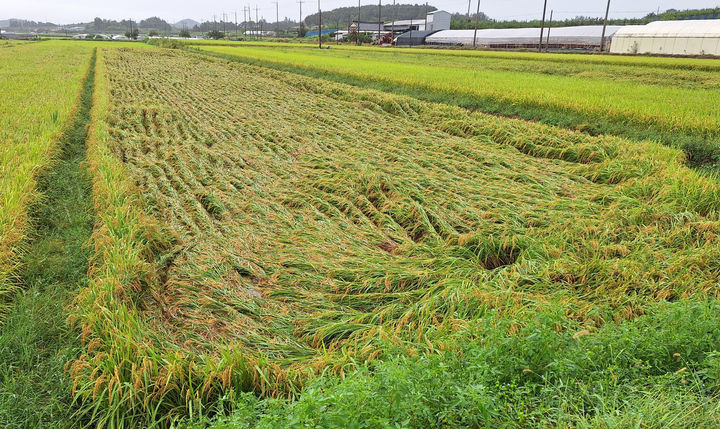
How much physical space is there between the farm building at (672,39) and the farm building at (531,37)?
6563 mm

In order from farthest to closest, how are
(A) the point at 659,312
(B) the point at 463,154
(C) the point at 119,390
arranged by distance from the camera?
(B) the point at 463,154 → (A) the point at 659,312 → (C) the point at 119,390

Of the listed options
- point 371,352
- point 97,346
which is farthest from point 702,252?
point 97,346

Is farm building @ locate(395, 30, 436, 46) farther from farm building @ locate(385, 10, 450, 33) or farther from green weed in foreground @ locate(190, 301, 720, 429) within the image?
green weed in foreground @ locate(190, 301, 720, 429)

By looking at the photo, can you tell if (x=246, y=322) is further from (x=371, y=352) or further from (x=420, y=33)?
(x=420, y=33)

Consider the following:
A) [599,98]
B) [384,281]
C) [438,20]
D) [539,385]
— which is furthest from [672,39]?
[438,20]

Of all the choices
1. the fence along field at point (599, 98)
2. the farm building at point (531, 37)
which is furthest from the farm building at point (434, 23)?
the fence along field at point (599, 98)

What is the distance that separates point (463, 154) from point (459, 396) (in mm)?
6597

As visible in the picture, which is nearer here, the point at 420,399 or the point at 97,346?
the point at 420,399

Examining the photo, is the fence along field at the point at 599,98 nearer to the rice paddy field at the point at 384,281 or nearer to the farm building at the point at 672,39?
the rice paddy field at the point at 384,281

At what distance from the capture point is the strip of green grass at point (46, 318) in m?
2.65

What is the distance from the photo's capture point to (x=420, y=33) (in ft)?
219

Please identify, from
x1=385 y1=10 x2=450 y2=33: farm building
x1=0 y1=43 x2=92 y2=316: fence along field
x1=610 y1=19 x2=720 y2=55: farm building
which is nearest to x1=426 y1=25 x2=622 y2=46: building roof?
x1=610 y1=19 x2=720 y2=55: farm building

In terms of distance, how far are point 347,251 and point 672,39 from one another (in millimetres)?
40170

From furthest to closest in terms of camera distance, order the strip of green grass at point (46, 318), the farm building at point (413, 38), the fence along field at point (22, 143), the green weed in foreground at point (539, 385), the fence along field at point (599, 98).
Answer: the farm building at point (413, 38)
the fence along field at point (599, 98)
the fence along field at point (22, 143)
the strip of green grass at point (46, 318)
the green weed in foreground at point (539, 385)
